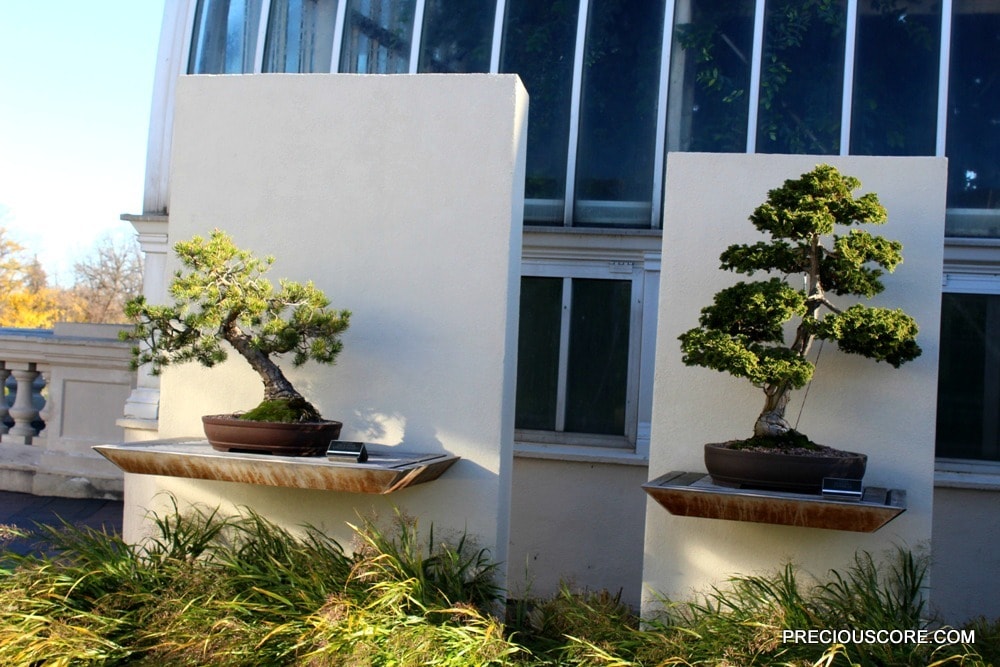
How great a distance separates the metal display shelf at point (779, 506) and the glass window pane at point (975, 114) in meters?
2.90

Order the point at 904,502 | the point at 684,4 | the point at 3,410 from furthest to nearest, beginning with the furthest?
the point at 3,410, the point at 684,4, the point at 904,502

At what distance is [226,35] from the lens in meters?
7.32

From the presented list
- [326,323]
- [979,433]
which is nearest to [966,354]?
[979,433]

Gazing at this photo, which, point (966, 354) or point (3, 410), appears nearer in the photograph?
point (966, 354)

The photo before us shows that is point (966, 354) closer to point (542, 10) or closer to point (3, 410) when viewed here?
point (542, 10)

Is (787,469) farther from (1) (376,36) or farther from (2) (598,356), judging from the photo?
(1) (376,36)

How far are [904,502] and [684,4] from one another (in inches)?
151

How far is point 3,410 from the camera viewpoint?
786 cm

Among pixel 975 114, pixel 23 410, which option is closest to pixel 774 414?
pixel 975 114

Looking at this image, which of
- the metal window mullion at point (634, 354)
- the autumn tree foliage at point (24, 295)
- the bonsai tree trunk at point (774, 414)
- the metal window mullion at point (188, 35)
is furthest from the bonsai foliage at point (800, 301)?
the autumn tree foliage at point (24, 295)

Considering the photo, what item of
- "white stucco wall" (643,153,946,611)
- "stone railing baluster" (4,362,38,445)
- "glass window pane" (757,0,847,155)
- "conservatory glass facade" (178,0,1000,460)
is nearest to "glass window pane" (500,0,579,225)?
"conservatory glass facade" (178,0,1000,460)

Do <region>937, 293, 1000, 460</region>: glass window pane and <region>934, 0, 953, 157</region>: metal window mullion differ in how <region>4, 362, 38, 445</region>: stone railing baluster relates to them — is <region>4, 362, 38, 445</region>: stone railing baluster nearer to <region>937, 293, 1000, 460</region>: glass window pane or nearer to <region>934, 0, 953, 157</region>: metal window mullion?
<region>937, 293, 1000, 460</region>: glass window pane

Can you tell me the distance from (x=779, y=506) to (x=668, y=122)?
3.38 m

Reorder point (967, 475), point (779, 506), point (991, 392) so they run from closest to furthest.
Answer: point (779, 506), point (967, 475), point (991, 392)
